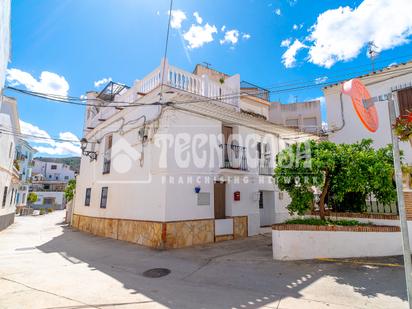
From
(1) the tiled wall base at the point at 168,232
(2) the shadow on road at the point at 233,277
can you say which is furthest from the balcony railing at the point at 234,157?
(2) the shadow on road at the point at 233,277

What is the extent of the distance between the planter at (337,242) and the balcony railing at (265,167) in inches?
233

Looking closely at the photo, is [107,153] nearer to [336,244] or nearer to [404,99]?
[336,244]

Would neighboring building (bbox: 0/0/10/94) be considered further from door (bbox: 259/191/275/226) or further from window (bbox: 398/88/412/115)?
window (bbox: 398/88/412/115)

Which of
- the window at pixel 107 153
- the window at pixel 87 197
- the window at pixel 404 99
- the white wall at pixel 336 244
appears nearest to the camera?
the white wall at pixel 336 244

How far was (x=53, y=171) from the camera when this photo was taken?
65.4 meters

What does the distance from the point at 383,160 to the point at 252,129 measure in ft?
21.9

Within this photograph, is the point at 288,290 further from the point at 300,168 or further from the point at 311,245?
the point at 300,168

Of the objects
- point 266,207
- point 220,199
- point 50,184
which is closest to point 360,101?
point 220,199

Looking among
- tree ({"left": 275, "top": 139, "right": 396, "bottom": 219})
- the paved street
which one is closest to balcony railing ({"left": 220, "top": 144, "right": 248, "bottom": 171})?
tree ({"left": 275, "top": 139, "right": 396, "bottom": 219})

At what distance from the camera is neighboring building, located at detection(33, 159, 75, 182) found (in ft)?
211

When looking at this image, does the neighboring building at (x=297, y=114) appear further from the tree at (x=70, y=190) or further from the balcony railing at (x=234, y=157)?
the tree at (x=70, y=190)

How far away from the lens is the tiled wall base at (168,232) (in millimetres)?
9328

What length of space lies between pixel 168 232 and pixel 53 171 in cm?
6899

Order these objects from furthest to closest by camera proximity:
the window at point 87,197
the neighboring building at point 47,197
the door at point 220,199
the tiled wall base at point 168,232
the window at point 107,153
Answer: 1. the neighboring building at point 47,197
2. the window at point 87,197
3. the window at point 107,153
4. the door at point 220,199
5. the tiled wall base at point 168,232
